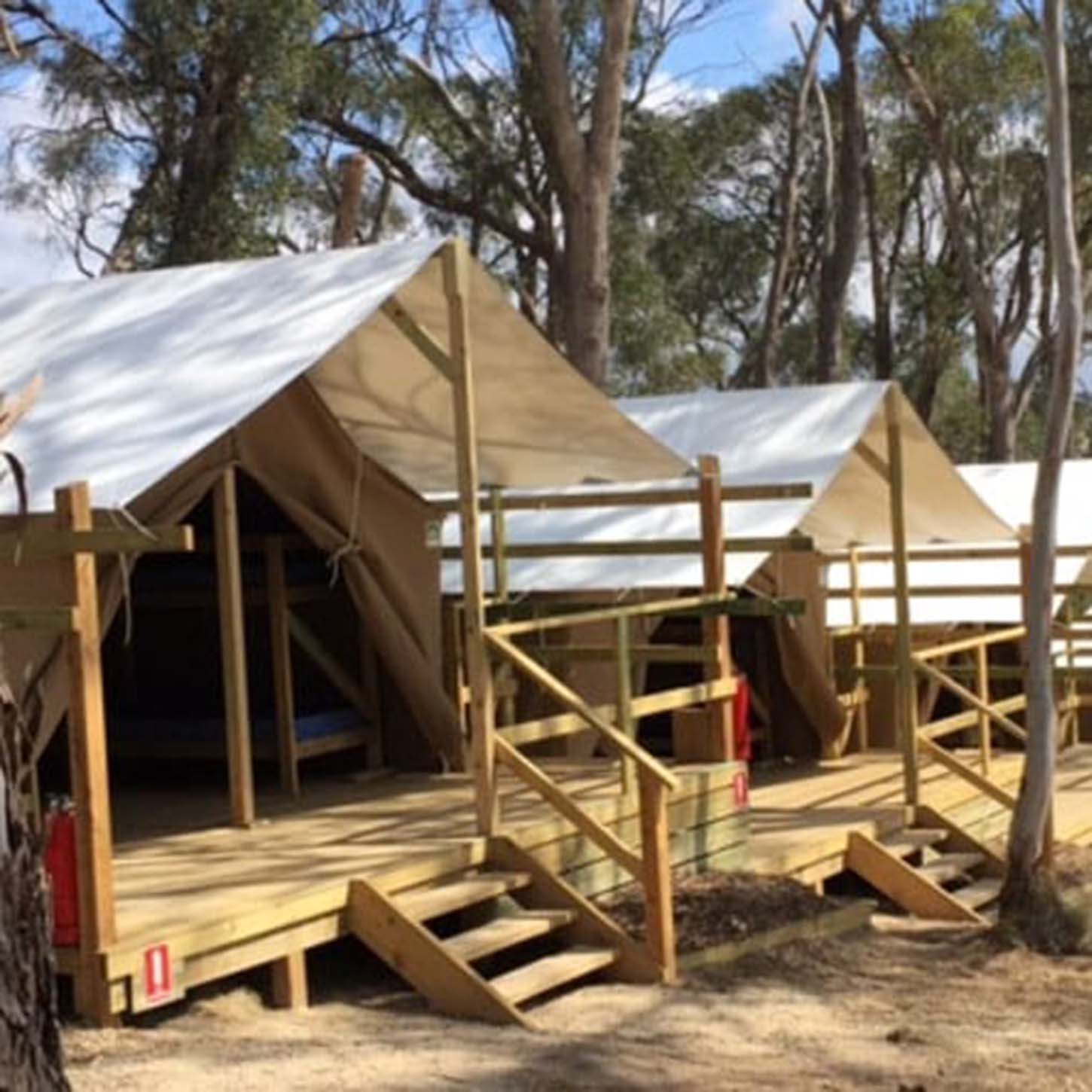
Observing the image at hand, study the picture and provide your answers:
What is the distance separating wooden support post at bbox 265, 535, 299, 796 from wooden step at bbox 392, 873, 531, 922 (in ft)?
5.82

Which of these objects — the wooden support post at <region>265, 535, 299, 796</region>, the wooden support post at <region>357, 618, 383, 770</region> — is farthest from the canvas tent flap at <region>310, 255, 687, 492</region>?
the wooden support post at <region>357, 618, 383, 770</region>

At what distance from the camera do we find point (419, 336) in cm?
727

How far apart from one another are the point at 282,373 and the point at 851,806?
13.2 feet

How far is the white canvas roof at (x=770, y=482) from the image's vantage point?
10.1 metres

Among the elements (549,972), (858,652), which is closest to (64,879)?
(549,972)

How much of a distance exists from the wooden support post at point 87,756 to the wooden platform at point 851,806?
3203mm

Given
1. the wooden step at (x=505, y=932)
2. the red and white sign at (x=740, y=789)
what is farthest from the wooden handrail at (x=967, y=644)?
the wooden step at (x=505, y=932)

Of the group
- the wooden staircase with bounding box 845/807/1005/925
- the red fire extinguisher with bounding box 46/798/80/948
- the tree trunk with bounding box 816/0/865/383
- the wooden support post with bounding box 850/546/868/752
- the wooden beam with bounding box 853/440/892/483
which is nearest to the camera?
the red fire extinguisher with bounding box 46/798/80/948

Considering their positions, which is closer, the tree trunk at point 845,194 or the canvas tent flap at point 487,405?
the canvas tent flap at point 487,405

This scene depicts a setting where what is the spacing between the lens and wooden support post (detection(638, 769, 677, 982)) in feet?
22.2

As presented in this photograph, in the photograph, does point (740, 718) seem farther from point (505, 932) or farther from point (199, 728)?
point (505, 932)

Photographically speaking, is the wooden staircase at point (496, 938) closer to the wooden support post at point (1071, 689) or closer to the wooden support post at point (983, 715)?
the wooden support post at point (983, 715)

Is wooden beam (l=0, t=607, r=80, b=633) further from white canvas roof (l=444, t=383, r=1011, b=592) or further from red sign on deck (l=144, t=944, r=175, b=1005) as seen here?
white canvas roof (l=444, t=383, r=1011, b=592)

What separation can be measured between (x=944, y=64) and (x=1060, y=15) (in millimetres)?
16508
